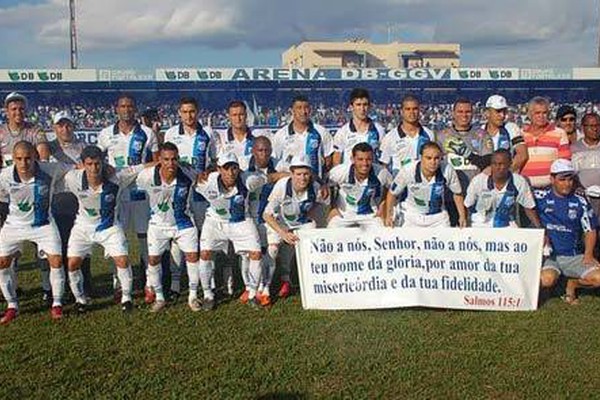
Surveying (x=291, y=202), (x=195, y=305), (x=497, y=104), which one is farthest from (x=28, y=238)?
(x=497, y=104)

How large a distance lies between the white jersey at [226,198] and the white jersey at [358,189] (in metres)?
0.88

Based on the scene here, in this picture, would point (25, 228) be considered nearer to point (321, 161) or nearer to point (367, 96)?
point (321, 161)

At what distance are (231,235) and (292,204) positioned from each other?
67 centimetres

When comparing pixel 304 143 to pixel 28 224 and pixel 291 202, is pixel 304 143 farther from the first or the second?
pixel 28 224

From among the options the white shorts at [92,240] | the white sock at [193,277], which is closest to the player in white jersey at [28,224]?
the white shorts at [92,240]

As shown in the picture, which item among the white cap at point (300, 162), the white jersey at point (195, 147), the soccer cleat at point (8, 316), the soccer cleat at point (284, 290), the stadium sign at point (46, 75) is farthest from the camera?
the stadium sign at point (46, 75)

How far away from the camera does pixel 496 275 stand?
21.0 ft

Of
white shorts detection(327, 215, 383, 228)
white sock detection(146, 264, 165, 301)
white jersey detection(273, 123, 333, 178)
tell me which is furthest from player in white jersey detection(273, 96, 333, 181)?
white sock detection(146, 264, 165, 301)

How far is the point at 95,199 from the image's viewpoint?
6.49 m

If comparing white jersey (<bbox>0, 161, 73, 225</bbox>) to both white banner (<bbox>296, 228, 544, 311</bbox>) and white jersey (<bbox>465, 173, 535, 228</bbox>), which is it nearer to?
white banner (<bbox>296, 228, 544, 311</bbox>)

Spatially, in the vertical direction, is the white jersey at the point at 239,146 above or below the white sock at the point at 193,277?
above

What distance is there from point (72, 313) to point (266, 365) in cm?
241

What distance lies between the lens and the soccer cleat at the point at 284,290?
23.2ft

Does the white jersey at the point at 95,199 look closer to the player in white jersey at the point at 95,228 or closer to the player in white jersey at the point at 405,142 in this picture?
the player in white jersey at the point at 95,228
